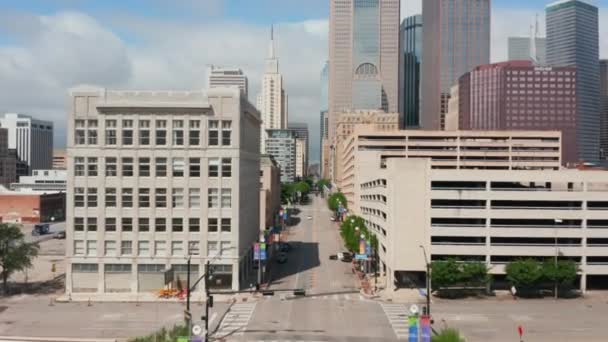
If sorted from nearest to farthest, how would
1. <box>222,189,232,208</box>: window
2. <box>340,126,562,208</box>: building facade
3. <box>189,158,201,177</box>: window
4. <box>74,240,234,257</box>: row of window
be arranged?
<box>74,240,234,257</box>: row of window, <box>189,158,201,177</box>: window, <box>222,189,232,208</box>: window, <box>340,126,562,208</box>: building facade

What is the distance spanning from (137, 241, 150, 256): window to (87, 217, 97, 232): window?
5.72m

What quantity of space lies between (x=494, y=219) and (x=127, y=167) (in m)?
45.7

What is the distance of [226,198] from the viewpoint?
73.2m

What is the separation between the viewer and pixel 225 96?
72812mm

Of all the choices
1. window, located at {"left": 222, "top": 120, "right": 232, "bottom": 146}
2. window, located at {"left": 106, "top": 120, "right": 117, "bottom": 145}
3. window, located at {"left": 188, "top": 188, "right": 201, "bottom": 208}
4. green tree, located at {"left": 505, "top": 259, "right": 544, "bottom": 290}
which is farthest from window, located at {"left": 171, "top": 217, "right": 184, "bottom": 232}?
green tree, located at {"left": 505, "top": 259, "right": 544, "bottom": 290}

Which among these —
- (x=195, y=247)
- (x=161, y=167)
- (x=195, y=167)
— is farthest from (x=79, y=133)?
(x=195, y=247)

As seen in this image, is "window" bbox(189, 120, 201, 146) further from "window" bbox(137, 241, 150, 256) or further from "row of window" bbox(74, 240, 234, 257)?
"window" bbox(137, 241, 150, 256)

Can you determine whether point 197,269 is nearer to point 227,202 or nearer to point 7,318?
point 227,202

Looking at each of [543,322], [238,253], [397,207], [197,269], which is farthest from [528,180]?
[197,269]

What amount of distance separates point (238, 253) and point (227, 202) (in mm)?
6308

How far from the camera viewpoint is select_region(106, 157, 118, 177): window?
238 ft

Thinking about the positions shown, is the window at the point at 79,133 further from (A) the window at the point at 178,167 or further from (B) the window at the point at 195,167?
(B) the window at the point at 195,167

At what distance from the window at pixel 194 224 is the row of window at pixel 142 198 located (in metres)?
1.69

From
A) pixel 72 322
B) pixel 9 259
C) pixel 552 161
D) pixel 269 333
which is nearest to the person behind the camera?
pixel 269 333
